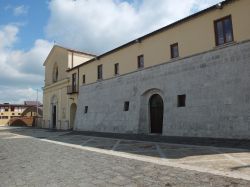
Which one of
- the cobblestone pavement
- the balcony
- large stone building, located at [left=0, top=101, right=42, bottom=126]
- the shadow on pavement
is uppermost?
the balcony

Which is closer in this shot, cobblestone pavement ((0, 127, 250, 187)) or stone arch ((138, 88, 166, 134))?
cobblestone pavement ((0, 127, 250, 187))

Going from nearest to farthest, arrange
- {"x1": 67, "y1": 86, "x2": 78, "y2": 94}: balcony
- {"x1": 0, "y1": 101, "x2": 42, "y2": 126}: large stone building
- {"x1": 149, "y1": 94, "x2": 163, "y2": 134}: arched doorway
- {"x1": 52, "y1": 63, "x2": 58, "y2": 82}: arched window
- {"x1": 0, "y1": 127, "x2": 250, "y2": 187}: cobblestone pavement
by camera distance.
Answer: {"x1": 0, "y1": 127, "x2": 250, "y2": 187}: cobblestone pavement < {"x1": 149, "y1": 94, "x2": 163, "y2": 134}: arched doorway < {"x1": 67, "y1": 86, "x2": 78, "y2": 94}: balcony < {"x1": 52, "y1": 63, "x2": 58, "y2": 82}: arched window < {"x1": 0, "y1": 101, "x2": 42, "y2": 126}: large stone building

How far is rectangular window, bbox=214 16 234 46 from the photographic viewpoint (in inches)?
562

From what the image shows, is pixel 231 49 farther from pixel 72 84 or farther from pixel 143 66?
pixel 72 84

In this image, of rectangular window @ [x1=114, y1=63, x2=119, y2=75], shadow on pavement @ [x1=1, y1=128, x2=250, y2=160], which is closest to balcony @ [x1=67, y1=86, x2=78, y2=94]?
rectangular window @ [x1=114, y1=63, x2=119, y2=75]

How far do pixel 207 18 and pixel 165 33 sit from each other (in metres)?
3.38

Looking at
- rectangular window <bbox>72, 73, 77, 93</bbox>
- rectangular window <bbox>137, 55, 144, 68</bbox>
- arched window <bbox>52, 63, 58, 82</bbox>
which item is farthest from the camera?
arched window <bbox>52, 63, 58, 82</bbox>

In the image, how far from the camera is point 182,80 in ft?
54.5

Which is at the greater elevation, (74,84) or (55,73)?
(55,73)

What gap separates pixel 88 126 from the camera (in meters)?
26.0


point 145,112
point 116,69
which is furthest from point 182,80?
point 116,69

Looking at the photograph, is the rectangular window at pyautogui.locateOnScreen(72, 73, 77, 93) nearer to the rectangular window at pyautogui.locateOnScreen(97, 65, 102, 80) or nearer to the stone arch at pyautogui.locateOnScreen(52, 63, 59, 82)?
the rectangular window at pyautogui.locateOnScreen(97, 65, 102, 80)

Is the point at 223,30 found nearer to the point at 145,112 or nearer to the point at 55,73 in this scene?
the point at 145,112

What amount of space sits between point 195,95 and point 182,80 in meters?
1.49
